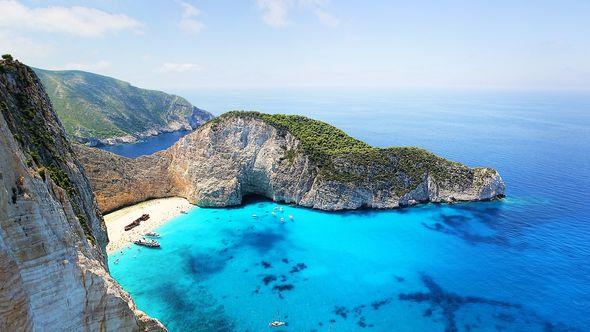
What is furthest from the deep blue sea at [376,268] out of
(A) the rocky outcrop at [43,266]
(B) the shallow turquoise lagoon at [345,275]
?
(A) the rocky outcrop at [43,266]

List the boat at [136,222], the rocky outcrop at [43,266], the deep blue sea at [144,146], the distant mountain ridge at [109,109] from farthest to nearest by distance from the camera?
the distant mountain ridge at [109,109] → the deep blue sea at [144,146] → the boat at [136,222] → the rocky outcrop at [43,266]

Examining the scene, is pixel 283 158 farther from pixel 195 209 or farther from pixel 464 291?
pixel 464 291


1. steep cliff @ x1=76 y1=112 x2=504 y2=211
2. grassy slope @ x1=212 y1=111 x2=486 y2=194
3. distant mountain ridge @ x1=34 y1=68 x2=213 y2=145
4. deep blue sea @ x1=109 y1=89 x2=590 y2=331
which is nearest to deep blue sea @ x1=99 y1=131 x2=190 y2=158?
distant mountain ridge @ x1=34 y1=68 x2=213 y2=145

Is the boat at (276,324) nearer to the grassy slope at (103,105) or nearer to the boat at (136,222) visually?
the boat at (136,222)

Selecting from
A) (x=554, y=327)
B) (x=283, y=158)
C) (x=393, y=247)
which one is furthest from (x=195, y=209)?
(x=554, y=327)

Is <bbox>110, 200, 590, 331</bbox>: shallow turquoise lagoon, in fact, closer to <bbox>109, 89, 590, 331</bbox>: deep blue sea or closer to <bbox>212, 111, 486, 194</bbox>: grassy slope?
<bbox>109, 89, 590, 331</bbox>: deep blue sea

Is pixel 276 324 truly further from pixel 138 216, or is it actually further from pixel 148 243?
pixel 138 216
